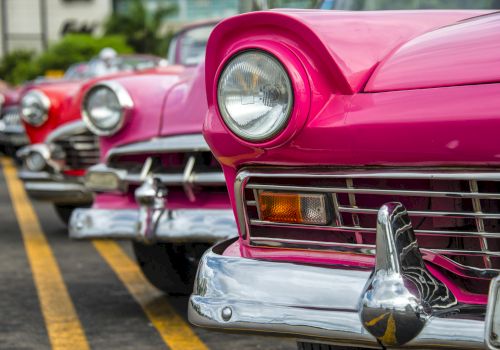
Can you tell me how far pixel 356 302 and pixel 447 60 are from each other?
62 centimetres

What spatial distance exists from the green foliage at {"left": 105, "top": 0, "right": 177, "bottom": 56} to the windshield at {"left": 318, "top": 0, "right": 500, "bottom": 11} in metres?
44.3

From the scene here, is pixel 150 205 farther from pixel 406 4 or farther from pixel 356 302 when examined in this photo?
pixel 356 302

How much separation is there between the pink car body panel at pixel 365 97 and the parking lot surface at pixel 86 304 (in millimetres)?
629

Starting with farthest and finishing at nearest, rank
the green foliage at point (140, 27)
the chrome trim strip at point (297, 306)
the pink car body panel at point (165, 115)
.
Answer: the green foliage at point (140, 27) → the pink car body panel at point (165, 115) → the chrome trim strip at point (297, 306)

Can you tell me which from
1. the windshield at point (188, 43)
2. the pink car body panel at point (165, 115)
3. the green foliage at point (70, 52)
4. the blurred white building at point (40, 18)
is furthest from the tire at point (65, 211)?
the blurred white building at point (40, 18)

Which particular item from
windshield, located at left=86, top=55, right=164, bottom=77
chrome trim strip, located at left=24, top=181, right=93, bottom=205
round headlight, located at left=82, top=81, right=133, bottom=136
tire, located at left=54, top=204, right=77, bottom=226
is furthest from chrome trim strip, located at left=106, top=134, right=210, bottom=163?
windshield, located at left=86, top=55, right=164, bottom=77

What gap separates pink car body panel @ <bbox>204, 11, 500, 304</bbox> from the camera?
2.57 metres

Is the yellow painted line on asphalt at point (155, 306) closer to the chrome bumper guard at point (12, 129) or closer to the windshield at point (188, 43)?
the windshield at point (188, 43)

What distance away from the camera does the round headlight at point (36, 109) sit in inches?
321

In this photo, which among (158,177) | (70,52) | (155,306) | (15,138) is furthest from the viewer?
(70,52)

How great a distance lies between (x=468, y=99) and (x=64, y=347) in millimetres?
2423

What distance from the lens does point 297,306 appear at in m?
2.69

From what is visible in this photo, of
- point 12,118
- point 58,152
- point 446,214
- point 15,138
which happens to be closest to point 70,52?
point 12,118

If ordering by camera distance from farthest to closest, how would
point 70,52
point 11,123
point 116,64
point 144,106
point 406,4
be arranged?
point 70,52 → point 11,123 → point 116,64 → point 144,106 → point 406,4
